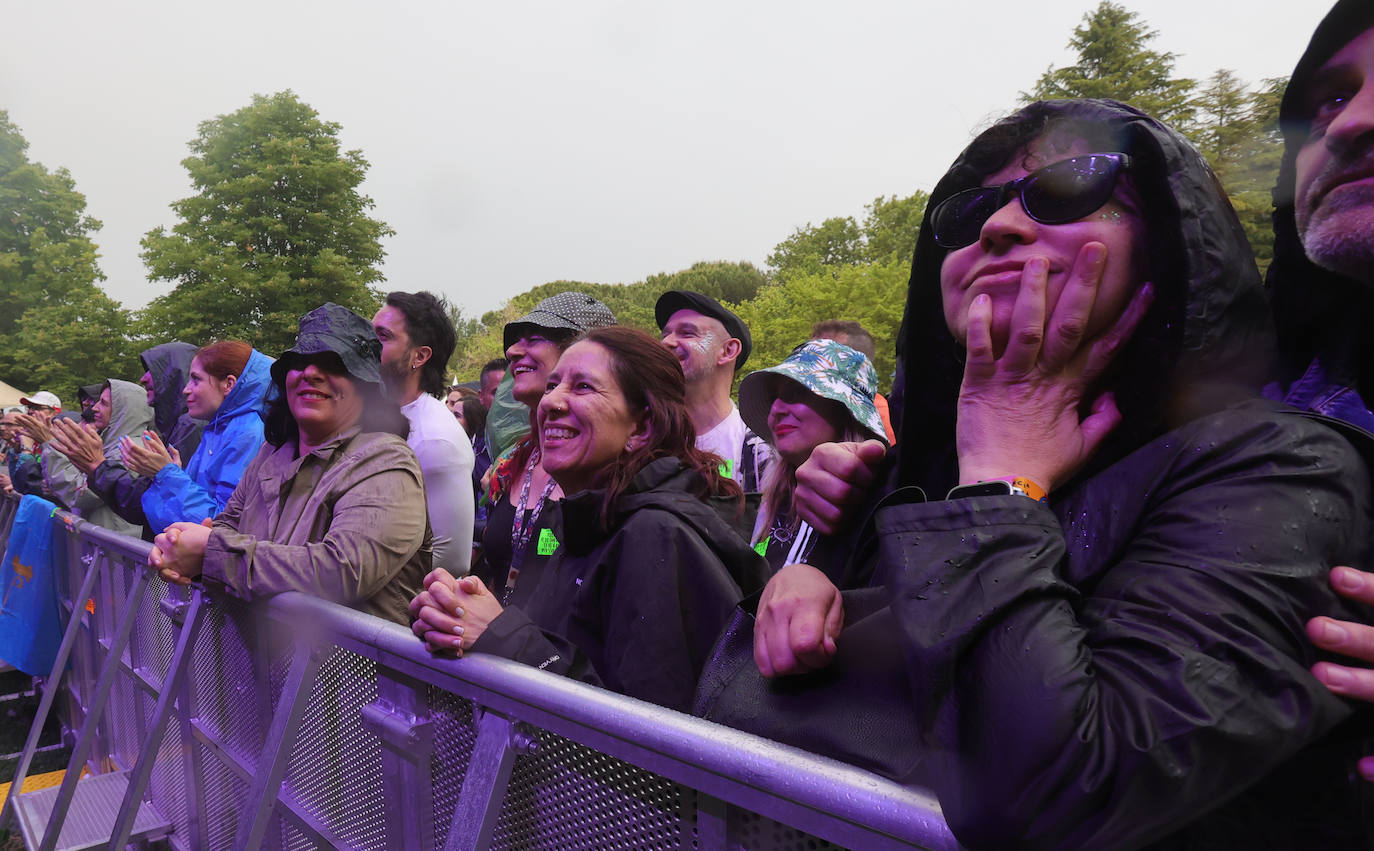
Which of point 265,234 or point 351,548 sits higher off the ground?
point 265,234

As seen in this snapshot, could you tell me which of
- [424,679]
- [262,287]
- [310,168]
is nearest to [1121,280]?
[424,679]

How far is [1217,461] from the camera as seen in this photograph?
2.98ft

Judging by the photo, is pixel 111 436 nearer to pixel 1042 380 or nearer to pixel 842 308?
pixel 1042 380

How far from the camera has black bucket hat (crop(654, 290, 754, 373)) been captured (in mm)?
4812

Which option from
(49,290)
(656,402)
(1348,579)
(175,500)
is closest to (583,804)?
(1348,579)

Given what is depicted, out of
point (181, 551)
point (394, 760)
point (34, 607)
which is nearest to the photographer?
point (394, 760)

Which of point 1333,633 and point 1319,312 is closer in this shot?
point 1333,633

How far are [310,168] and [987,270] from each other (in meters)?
35.6

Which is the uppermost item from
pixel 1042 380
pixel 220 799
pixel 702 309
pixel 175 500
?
pixel 1042 380

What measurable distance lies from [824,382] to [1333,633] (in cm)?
233

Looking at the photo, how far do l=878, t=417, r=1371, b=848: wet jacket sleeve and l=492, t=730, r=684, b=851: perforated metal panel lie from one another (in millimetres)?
521

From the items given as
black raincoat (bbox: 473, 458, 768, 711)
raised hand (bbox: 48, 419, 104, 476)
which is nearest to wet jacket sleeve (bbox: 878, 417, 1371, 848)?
black raincoat (bbox: 473, 458, 768, 711)

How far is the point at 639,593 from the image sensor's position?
207 centimetres

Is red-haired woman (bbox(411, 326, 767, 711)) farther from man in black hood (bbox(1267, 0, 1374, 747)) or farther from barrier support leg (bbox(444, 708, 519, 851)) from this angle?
man in black hood (bbox(1267, 0, 1374, 747))
